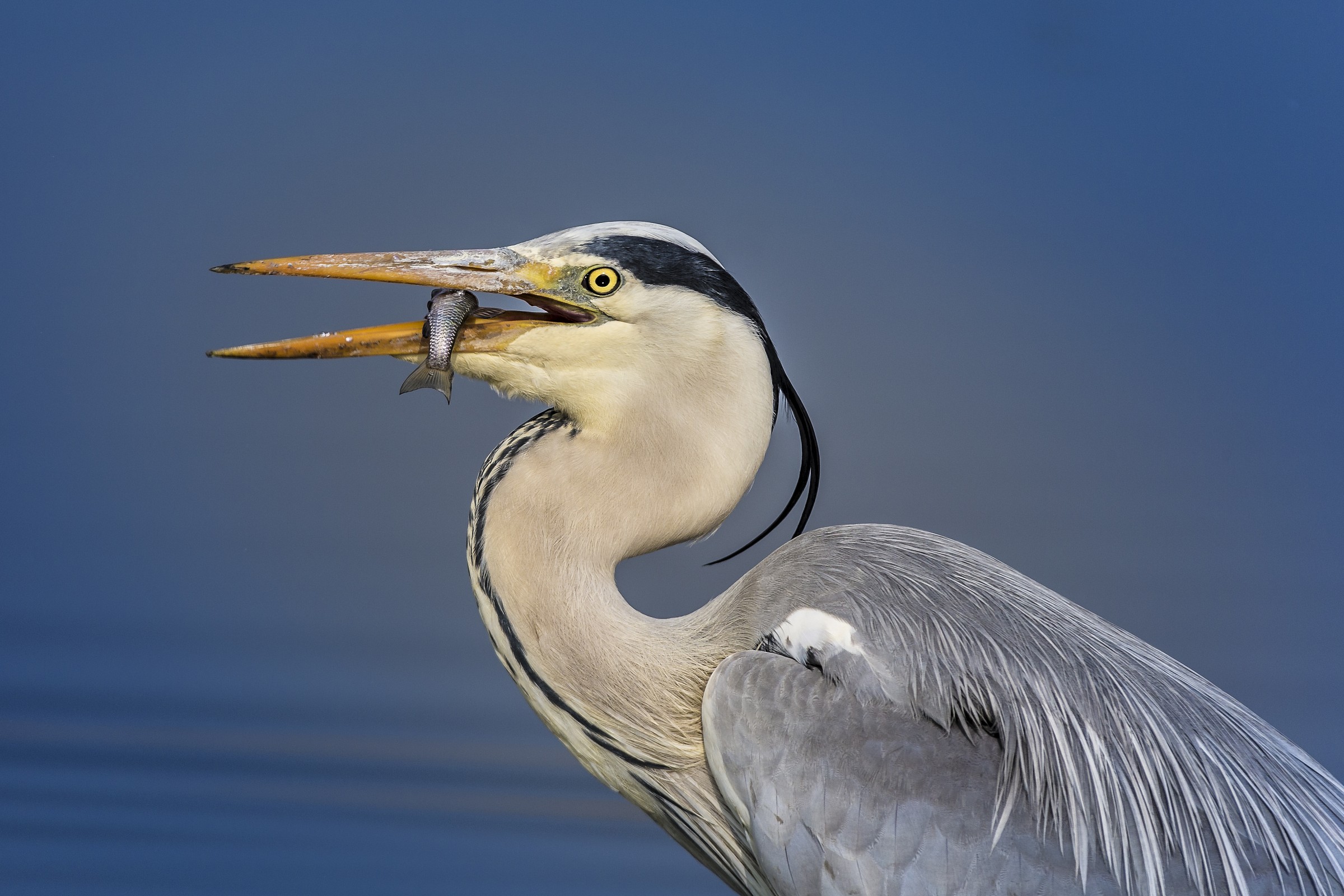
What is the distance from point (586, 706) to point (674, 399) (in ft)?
1.40

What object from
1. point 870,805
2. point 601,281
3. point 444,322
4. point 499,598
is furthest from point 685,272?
point 870,805

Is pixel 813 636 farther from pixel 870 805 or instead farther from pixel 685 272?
pixel 685 272

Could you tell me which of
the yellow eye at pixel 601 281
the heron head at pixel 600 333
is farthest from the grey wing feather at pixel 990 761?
the yellow eye at pixel 601 281

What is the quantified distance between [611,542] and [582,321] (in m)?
0.30

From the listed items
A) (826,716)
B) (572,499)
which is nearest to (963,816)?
(826,716)

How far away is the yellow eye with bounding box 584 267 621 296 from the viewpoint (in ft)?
5.09

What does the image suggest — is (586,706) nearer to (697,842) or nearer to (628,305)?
(697,842)

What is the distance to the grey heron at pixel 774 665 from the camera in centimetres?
136

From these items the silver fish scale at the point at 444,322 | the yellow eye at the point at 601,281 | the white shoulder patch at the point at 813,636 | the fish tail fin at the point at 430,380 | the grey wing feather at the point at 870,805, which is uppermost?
the yellow eye at the point at 601,281

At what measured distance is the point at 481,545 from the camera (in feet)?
5.05

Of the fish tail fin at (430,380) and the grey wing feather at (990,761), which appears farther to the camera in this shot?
the fish tail fin at (430,380)

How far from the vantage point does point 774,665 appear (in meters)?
1.43

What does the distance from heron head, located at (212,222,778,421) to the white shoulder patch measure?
1.08 ft

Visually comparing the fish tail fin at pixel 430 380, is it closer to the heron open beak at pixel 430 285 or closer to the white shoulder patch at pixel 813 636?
the heron open beak at pixel 430 285
